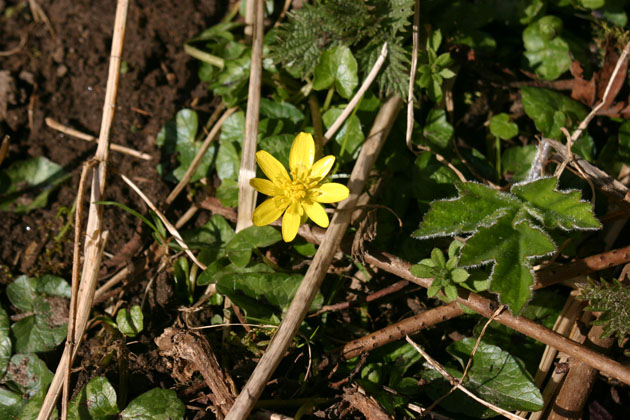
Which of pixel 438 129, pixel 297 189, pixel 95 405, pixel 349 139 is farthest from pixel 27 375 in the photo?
pixel 438 129

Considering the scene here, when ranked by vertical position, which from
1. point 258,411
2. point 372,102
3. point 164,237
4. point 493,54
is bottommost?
point 258,411

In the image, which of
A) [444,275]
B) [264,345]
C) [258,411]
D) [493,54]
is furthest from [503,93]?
[258,411]

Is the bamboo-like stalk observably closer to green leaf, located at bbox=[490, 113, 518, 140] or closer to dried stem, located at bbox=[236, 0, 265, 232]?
dried stem, located at bbox=[236, 0, 265, 232]

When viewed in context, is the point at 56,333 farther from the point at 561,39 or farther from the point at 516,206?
the point at 561,39

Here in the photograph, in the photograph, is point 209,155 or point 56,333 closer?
point 56,333

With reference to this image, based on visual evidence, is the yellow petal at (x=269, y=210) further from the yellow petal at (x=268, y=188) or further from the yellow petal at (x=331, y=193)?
the yellow petal at (x=331, y=193)

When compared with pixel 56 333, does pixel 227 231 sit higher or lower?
higher
